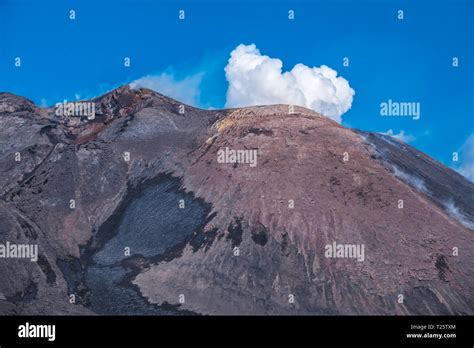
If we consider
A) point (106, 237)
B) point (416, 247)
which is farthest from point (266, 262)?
point (106, 237)

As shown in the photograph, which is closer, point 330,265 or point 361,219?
point 330,265

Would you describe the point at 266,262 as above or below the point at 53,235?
below

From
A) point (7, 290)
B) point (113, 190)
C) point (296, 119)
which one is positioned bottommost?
point (7, 290)

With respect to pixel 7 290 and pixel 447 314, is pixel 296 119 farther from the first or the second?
pixel 7 290
